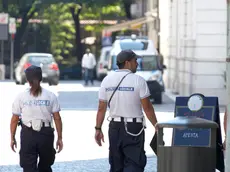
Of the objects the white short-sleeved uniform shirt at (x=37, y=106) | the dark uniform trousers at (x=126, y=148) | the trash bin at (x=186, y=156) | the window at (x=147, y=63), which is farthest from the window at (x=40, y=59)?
the trash bin at (x=186, y=156)

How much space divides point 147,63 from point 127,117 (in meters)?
19.4

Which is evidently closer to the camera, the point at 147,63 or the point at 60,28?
the point at 147,63

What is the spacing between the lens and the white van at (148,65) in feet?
91.9

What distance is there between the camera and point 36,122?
920cm

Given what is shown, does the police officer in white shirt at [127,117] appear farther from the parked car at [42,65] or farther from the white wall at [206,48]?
the parked car at [42,65]

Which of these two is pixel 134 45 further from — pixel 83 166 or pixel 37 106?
pixel 37 106

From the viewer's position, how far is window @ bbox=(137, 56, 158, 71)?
28.4 m

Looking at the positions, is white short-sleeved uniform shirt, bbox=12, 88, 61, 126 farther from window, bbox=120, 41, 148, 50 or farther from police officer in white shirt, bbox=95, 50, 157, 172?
window, bbox=120, 41, 148, 50

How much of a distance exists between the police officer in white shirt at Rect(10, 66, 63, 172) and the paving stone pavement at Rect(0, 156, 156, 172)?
10.5ft

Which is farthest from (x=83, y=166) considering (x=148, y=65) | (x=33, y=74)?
(x=148, y=65)

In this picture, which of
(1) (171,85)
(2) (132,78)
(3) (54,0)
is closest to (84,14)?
(3) (54,0)

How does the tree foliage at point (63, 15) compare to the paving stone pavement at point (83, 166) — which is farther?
the tree foliage at point (63, 15)

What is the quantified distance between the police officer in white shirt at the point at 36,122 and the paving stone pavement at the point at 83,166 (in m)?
3.20

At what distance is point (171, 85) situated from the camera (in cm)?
3819
